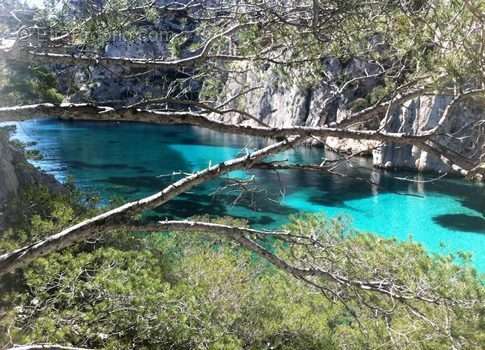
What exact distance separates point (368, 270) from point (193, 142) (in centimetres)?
2705

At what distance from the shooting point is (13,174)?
7492 mm

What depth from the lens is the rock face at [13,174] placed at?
697 centimetres

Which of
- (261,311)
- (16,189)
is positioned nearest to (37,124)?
(16,189)

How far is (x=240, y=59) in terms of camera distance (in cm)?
303

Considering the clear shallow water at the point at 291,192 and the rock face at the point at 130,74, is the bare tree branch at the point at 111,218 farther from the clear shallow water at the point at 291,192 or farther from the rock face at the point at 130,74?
the clear shallow water at the point at 291,192

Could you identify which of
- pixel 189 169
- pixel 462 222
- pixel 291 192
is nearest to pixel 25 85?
pixel 462 222

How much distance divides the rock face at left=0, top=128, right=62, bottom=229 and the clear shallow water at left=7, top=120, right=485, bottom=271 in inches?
45.3

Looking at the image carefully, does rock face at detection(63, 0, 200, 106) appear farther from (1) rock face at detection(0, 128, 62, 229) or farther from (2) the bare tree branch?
(1) rock face at detection(0, 128, 62, 229)

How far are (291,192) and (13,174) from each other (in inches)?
456

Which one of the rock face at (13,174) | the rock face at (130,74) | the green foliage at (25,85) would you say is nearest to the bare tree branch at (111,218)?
the rock face at (130,74)

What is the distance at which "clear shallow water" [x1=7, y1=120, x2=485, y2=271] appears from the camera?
13.7 m

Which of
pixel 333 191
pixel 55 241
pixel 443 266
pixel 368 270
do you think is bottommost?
Answer: pixel 333 191

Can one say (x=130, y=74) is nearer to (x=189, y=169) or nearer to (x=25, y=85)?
(x=25, y=85)

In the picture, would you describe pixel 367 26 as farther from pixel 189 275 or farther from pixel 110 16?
pixel 189 275
